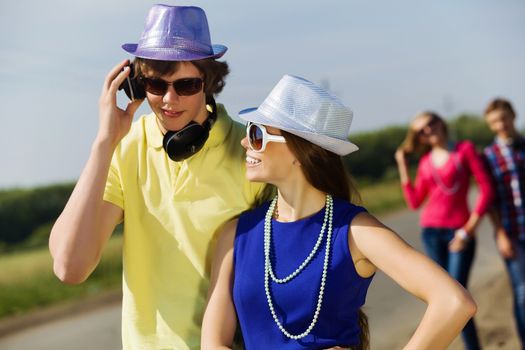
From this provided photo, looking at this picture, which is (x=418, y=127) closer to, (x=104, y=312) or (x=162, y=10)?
(x=104, y=312)

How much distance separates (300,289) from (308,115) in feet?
1.93

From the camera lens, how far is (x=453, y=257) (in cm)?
703

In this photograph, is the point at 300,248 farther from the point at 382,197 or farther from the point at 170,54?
the point at 382,197

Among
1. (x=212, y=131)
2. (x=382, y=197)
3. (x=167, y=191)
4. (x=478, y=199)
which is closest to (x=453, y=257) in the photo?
(x=478, y=199)

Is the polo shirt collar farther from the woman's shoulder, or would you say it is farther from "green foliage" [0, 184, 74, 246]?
"green foliage" [0, 184, 74, 246]

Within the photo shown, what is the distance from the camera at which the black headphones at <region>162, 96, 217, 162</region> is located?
11.0 ft

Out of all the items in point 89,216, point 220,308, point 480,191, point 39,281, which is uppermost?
point 89,216

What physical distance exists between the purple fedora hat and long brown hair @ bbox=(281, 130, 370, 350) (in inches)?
20.5

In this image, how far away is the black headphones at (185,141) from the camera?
11.0 ft

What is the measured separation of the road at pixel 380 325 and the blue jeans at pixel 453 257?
493 millimetres

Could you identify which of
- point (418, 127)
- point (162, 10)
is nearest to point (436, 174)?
point (418, 127)

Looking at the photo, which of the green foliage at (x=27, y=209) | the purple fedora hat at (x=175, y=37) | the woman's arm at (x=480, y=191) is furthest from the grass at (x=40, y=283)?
the purple fedora hat at (x=175, y=37)

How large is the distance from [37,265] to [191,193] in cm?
786

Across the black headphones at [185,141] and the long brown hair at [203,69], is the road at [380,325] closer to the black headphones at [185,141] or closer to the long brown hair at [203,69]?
the long brown hair at [203,69]
